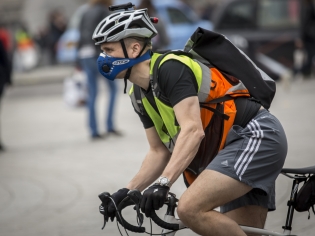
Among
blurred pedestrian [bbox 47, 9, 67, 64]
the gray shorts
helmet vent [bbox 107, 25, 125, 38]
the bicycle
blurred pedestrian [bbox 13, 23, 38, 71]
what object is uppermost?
helmet vent [bbox 107, 25, 125, 38]

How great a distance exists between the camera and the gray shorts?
10.8ft

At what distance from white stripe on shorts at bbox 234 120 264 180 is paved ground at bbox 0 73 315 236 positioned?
1.89m

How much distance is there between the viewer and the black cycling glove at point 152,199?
3062 mm

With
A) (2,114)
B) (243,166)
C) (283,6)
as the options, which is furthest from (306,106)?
(243,166)

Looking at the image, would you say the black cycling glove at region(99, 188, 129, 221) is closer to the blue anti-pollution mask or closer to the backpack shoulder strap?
the backpack shoulder strap

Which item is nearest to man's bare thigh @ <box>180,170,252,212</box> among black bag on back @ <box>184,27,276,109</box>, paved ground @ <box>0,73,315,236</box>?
black bag on back @ <box>184,27,276,109</box>

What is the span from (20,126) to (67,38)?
11212 millimetres

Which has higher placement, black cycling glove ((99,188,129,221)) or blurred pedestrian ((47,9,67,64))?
black cycling glove ((99,188,129,221))

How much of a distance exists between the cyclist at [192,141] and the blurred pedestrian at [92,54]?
5863mm

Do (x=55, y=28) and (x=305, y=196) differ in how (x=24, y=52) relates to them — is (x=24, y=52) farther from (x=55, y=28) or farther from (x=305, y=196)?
(x=305, y=196)

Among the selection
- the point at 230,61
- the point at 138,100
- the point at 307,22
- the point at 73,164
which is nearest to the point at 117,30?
the point at 138,100

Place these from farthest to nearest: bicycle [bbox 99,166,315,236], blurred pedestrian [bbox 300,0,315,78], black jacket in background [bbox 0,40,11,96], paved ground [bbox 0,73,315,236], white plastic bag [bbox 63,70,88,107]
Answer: blurred pedestrian [bbox 300,0,315,78] → white plastic bag [bbox 63,70,88,107] → black jacket in background [bbox 0,40,11,96] → paved ground [bbox 0,73,315,236] → bicycle [bbox 99,166,315,236]

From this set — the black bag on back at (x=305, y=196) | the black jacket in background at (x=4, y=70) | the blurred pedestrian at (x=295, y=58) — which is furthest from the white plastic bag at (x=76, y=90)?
the black bag on back at (x=305, y=196)

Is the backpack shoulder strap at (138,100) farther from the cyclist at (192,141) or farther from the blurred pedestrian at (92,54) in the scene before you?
the blurred pedestrian at (92,54)
